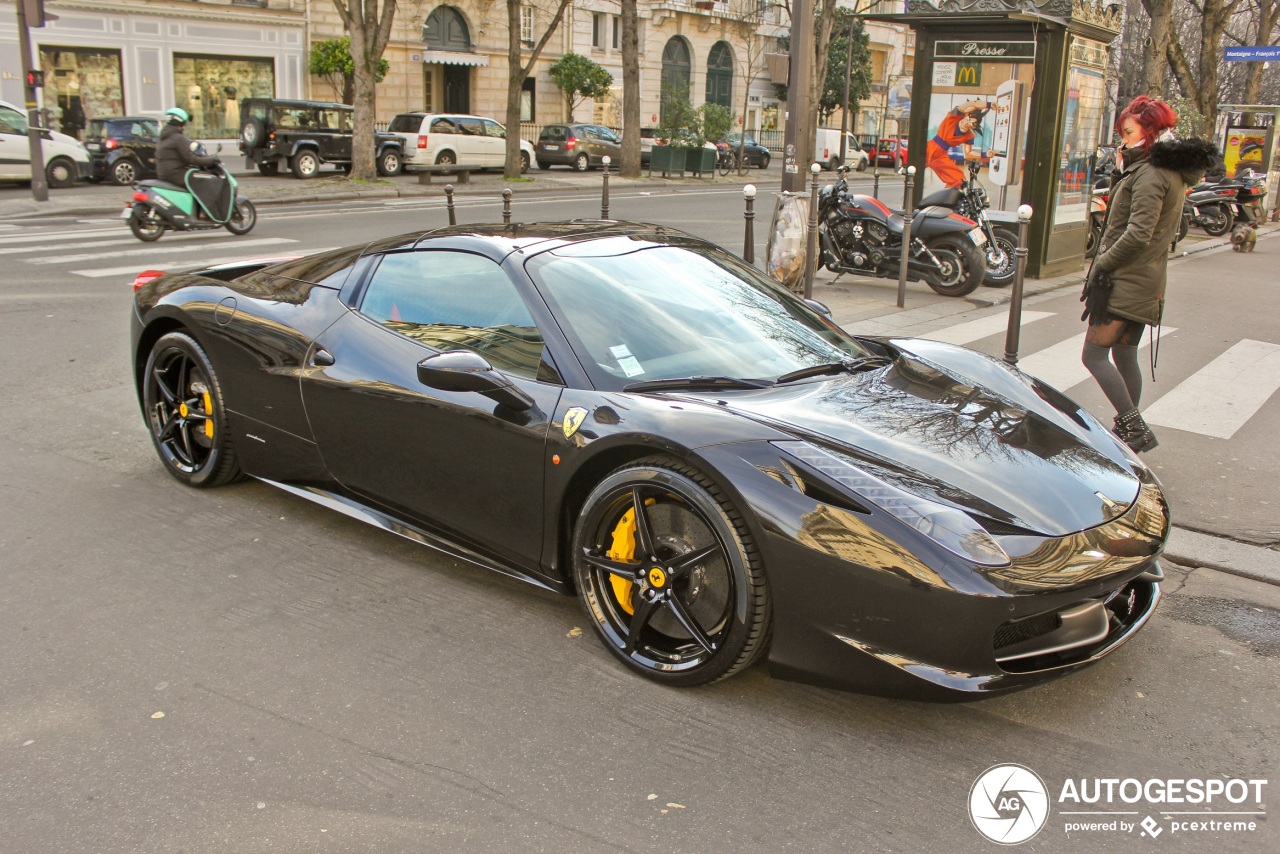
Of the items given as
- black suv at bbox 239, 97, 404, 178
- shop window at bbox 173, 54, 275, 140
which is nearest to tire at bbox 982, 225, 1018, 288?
black suv at bbox 239, 97, 404, 178

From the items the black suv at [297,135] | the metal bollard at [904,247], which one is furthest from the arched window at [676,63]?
the metal bollard at [904,247]

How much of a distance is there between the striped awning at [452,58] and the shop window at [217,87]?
7.13m

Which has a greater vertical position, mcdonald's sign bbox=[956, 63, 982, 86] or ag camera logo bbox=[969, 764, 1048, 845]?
mcdonald's sign bbox=[956, 63, 982, 86]

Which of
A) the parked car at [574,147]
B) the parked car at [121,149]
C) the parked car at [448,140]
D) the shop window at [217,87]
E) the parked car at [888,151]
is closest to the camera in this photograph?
the parked car at [121,149]

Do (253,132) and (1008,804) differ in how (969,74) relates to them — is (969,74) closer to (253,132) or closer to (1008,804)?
(1008,804)

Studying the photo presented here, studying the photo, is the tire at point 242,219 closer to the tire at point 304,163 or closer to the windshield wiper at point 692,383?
the tire at point 304,163

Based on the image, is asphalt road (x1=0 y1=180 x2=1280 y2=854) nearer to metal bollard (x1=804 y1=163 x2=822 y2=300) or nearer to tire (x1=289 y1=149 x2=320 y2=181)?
metal bollard (x1=804 y1=163 x2=822 y2=300)

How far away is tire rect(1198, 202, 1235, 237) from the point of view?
65.3 feet

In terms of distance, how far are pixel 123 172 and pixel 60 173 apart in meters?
1.49

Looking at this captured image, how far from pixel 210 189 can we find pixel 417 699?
42.9 feet

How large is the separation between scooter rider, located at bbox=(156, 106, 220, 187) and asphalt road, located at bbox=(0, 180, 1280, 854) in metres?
10.8

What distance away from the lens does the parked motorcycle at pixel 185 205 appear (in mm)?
14430

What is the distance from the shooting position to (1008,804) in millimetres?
2943

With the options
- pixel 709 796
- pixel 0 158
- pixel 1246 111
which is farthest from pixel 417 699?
pixel 1246 111
